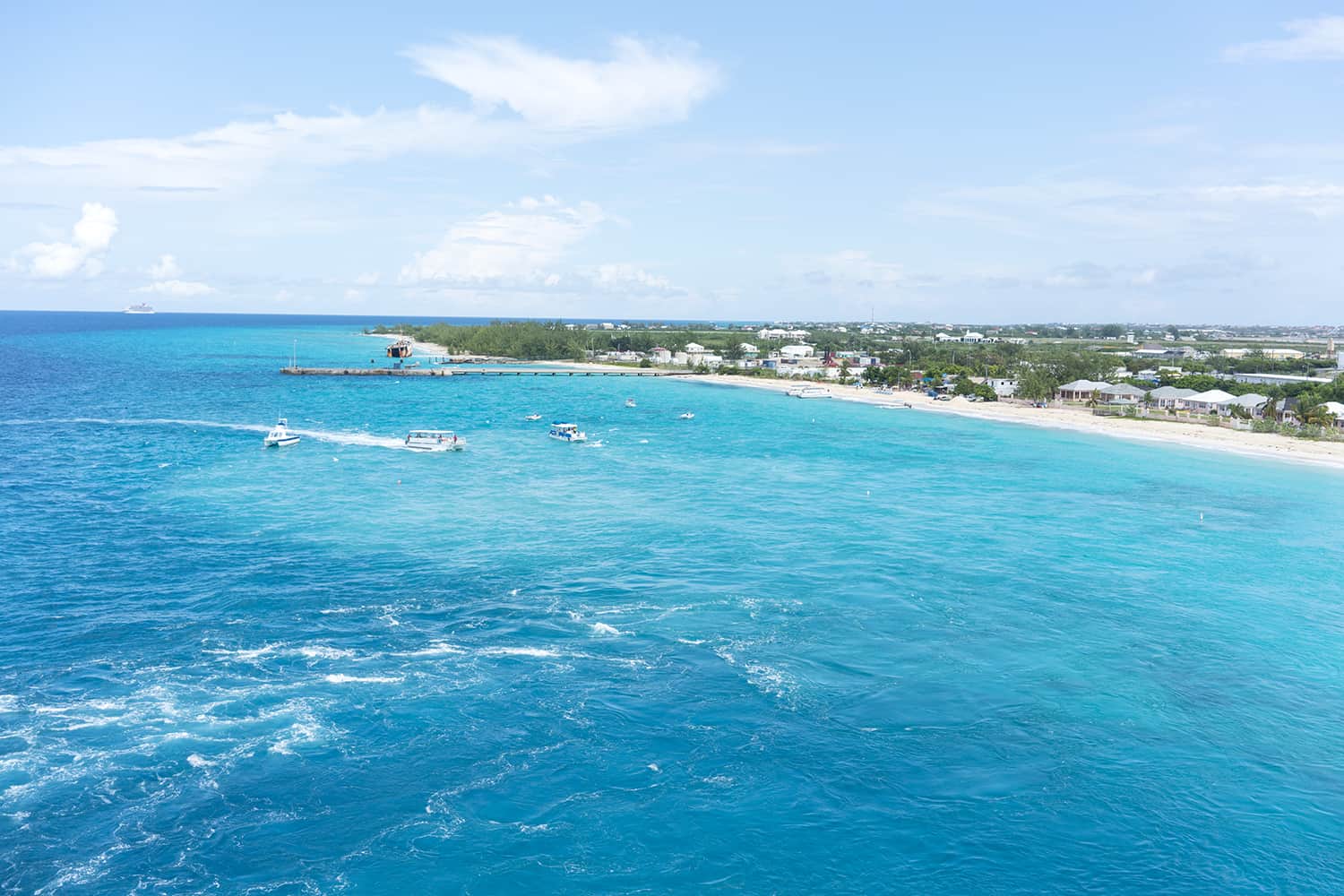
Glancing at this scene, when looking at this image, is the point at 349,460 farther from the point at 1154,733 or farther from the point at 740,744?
the point at 1154,733


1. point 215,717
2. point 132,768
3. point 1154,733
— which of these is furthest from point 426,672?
point 1154,733

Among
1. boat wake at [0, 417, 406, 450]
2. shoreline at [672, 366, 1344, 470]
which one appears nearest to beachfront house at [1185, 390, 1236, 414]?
shoreline at [672, 366, 1344, 470]

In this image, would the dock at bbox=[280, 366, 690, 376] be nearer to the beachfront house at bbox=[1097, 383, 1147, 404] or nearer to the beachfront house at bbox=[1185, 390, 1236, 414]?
the beachfront house at bbox=[1097, 383, 1147, 404]

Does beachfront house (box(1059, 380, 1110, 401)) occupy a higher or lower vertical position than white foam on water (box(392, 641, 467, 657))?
higher

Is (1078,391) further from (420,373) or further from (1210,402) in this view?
(420,373)

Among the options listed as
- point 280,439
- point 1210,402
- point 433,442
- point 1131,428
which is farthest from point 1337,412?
point 280,439
